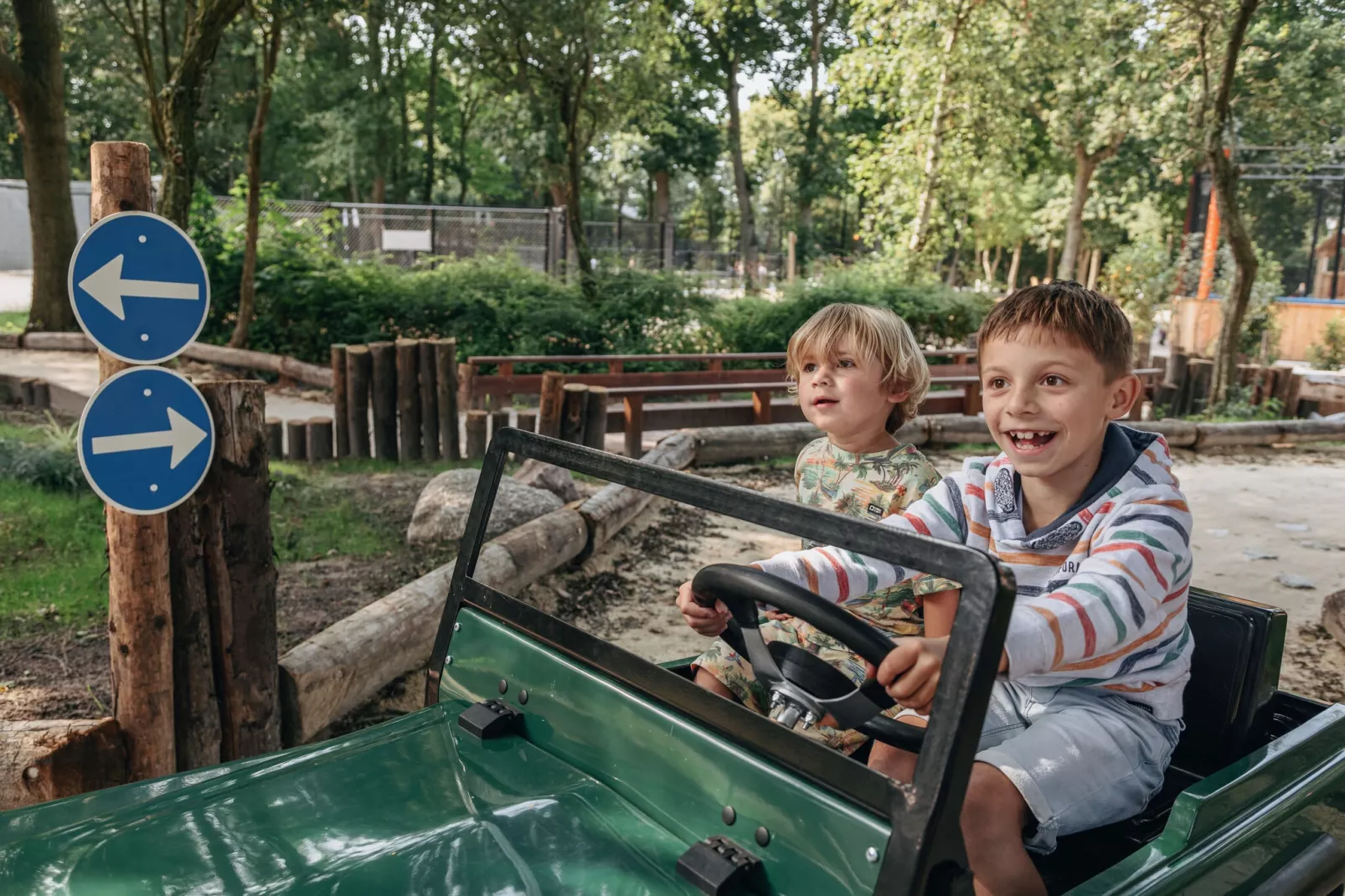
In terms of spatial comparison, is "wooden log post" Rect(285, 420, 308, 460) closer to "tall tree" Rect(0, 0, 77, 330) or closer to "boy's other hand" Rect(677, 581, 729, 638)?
"tall tree" Rect(0, 0, 77, 330)

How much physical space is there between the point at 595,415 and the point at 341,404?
1726 mm

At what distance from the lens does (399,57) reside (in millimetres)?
24469

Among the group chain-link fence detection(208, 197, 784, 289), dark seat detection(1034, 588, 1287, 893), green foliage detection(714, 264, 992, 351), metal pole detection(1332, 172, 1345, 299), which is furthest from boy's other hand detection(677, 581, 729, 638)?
metal pole detection(1332, 172, 1345, 299)

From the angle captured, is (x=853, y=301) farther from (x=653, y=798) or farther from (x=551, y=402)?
(x=653, y=798)

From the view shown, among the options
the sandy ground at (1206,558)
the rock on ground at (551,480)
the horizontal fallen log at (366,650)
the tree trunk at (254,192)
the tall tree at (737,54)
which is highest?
the tall tree at (737,54)

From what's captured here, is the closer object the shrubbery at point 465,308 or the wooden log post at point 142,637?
the wooden log post at point 142,637

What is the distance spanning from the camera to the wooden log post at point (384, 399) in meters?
7.11

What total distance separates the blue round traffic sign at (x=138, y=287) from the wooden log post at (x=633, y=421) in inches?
220

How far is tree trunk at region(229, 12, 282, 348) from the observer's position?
31.0 feet

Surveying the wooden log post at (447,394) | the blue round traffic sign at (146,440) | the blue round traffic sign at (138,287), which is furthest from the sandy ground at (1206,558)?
the blue round traffic sign at (138,287)

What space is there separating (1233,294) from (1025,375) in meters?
11.4

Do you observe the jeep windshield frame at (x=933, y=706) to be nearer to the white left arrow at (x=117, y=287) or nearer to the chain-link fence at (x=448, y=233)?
the white left arrow at (x=117, y=287)

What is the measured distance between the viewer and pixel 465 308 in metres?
11.1

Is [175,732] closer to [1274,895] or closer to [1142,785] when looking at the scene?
[1142,785]
